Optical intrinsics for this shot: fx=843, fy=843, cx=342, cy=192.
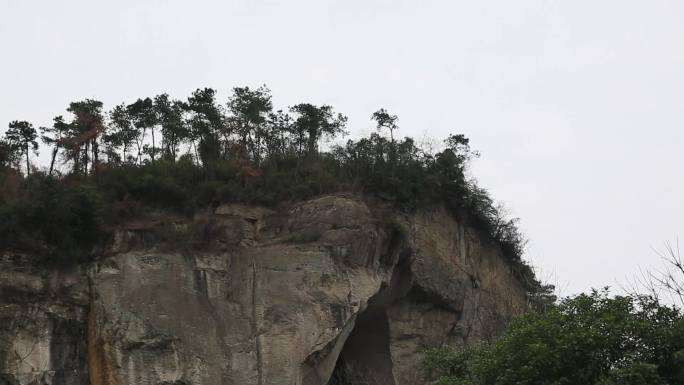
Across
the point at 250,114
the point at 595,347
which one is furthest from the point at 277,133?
the point at 595,347

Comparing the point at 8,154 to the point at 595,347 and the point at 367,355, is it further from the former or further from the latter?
the point at 595,347

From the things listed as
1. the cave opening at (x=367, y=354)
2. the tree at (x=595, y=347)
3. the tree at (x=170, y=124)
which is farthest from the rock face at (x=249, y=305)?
the tree at (x=595, y=347)

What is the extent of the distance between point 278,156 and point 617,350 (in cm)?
1708

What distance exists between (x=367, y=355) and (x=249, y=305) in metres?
5.56

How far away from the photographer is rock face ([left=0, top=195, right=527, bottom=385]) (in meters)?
21.9

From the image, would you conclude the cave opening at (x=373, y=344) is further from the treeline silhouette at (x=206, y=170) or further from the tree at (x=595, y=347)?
the tree at (x=595, y=347)

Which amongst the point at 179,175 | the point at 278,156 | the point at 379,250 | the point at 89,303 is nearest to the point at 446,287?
the point at 379,250

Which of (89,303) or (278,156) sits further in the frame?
(278,156)

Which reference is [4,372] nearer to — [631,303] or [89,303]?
[89,303]

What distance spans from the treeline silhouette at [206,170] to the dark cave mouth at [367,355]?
3.79 metres

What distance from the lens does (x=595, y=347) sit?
497 inches

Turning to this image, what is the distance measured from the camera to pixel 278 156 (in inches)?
1108

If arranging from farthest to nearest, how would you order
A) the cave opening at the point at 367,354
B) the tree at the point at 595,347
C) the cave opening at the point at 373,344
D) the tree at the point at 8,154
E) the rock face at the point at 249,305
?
the tree at the point at 8,154 → the cave opening at the point at 367,354 → the cave opening at the point at 373,344 → the rock face at the point at 249,305 → the tree at the point at 595,347

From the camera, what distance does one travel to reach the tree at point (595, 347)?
12258mm
